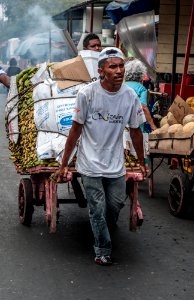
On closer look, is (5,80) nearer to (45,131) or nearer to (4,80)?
(4,80)

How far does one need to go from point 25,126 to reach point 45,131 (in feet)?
1.56

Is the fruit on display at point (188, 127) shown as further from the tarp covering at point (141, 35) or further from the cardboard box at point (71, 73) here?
Answer: the tarp covering at point (141, 35)

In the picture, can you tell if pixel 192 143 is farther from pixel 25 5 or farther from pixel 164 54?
pixel 25 5

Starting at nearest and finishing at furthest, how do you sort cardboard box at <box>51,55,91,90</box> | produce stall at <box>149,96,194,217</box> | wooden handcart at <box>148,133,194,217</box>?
cardboard box at <box>51,55,91,90</box> → wooden handcart at <box>148,133,194,217</box> → produce stall at <box>149,96,194,217</box>

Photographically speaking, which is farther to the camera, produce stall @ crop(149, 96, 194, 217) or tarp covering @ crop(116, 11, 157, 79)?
tarp covering @ crop(116, 11, 157, 79)

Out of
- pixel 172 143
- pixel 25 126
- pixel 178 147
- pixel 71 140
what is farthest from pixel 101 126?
pixel 172 143

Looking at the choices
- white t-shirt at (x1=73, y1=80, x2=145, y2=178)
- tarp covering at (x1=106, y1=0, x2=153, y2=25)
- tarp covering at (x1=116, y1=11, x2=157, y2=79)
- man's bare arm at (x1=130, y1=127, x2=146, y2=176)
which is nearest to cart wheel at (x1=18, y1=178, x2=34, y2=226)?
white t-shirt at (x1=73, y1=80, x2=145, y2=178)

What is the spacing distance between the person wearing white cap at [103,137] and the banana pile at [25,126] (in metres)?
0.87

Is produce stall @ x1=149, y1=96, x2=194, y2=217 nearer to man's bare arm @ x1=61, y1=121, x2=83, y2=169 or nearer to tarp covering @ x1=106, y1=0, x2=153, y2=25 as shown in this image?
man's bare arm @ x1=61, y1=121, x2=83, y2=169

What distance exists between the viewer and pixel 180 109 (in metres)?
7.30

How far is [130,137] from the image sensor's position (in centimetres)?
568

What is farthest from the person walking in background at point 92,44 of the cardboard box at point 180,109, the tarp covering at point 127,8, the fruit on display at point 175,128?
the tarp covering at point 127,8

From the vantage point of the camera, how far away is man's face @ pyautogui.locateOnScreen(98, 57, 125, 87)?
5.12 m

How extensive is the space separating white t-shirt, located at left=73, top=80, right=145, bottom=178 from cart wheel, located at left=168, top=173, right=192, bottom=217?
6.39 feet
